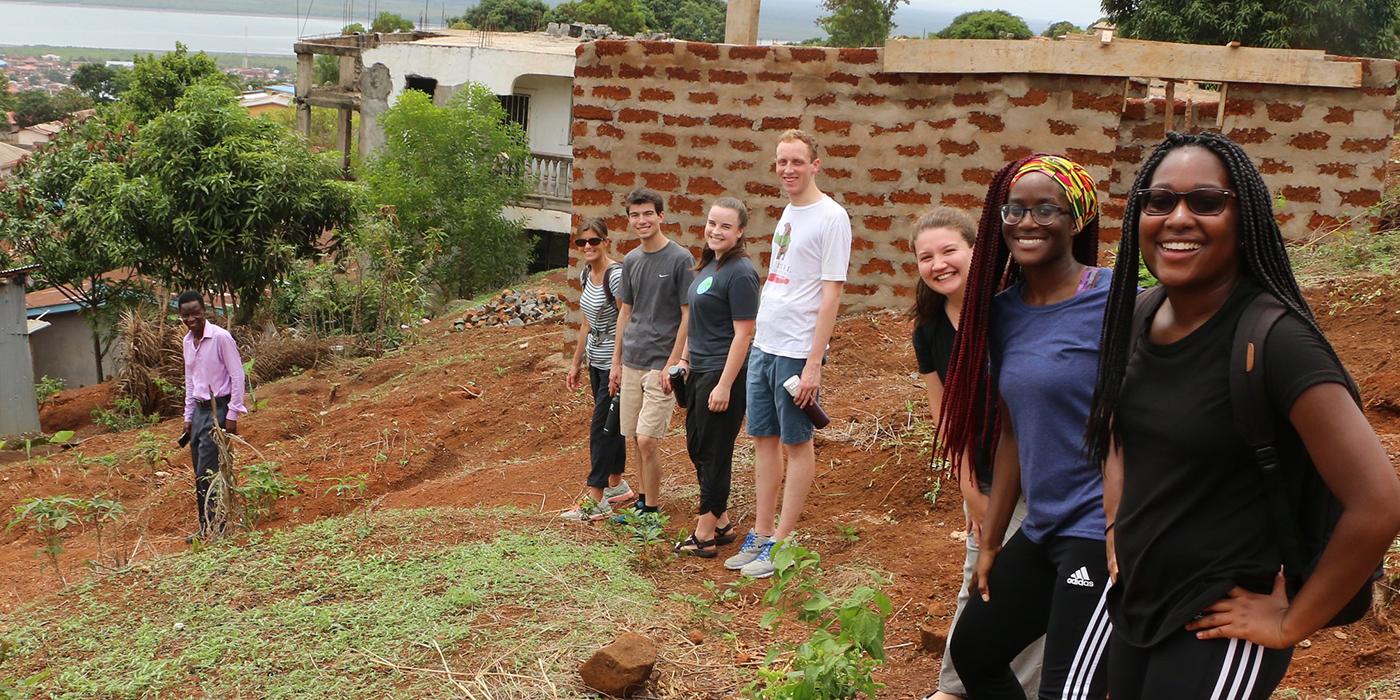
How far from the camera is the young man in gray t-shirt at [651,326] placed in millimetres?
6234

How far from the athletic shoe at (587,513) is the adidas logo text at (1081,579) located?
3855 mm

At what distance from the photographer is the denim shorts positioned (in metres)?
→ 5.44

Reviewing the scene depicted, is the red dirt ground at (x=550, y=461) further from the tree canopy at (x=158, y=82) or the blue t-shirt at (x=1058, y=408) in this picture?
the tree canopy at (x=158, y=82)

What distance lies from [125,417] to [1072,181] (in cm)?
1353

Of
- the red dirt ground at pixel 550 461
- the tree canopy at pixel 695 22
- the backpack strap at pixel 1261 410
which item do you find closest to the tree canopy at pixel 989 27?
the tree canopy at pixel 695 22

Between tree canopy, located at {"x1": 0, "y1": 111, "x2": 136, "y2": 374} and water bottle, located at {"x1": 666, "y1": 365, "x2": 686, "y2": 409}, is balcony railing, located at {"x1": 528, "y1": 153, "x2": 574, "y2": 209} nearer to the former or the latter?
tree canopy, located at {"x1": 0, "y1": 111, "x2": 136, "y2": 374}

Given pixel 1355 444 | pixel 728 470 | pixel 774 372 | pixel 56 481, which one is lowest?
pixel 56 481

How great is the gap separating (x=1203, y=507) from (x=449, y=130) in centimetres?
1972

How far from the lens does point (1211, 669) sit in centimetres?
235

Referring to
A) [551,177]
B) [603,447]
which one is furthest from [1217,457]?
[551,177]

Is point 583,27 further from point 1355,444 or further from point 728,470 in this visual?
point 1355,444

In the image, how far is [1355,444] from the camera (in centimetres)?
213

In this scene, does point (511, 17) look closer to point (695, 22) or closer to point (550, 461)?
point (695, 22)

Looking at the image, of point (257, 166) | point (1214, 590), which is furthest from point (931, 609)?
point (257, 166)
